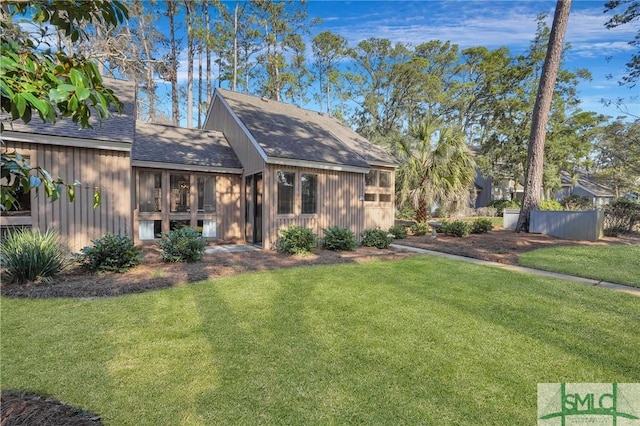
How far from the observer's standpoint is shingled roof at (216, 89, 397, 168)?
34.2ft

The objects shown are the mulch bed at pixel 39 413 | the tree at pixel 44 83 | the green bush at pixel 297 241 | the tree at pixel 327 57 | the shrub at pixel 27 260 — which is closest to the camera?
the tree at pixel 44 83

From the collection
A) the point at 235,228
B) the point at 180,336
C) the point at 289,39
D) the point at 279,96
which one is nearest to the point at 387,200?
the point at 235,228

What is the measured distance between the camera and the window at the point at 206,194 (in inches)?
430

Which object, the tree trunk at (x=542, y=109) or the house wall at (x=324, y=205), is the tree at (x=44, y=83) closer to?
the house wall at (x=324, y=205)

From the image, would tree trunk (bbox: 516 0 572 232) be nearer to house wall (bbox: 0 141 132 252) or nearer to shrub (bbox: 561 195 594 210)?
shrub (bbox: 561 195 594 210)

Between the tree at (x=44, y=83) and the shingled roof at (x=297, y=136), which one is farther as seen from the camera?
the shingled roof at (x=297, y=136)

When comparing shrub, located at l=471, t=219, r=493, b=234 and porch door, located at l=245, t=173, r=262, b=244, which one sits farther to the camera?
shrub, located at l=471, t=219, r=493, b=234

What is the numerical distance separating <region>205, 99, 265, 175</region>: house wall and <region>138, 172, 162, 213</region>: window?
2831 mm

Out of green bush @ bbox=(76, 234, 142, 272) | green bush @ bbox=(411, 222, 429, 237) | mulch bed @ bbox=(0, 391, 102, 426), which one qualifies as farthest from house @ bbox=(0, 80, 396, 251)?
mulch bed @ bbox=(0, 391, 102, 426)

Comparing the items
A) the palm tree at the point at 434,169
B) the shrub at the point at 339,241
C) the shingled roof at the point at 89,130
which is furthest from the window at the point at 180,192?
the palm tree at the point at 434,169

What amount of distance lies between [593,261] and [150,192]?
1271 centimetres

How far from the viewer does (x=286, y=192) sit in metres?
10.1

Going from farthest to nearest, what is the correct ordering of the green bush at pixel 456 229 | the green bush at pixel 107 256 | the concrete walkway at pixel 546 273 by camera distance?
the green bush at pixel 456 229, the green bush at pixel 107 256, the concrete walkway at pixel 546 273

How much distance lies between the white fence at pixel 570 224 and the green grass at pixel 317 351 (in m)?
8.30
